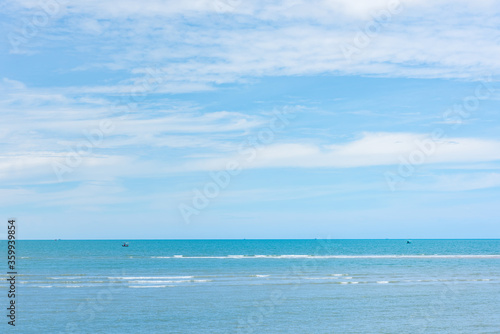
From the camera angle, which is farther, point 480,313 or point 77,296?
point 77,296

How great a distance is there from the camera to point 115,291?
41500 mm

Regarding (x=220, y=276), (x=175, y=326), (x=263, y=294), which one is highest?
(x=220, y=276)

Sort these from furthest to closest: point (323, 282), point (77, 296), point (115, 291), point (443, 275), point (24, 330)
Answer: point (443, 275) → point (323, 282) → point (115, 291) → point (77, 296) → point (24, 330)

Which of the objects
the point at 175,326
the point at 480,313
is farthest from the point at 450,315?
the point at 175,326

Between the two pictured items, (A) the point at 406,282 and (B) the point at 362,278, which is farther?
(B) the point at 362,278

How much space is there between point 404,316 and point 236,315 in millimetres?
9508

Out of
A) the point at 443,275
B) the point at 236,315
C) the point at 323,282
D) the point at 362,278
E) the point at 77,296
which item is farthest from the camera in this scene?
the point at 443,275

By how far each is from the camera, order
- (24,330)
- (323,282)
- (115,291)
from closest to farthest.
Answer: (24,330)
(115,291)
(323,282)

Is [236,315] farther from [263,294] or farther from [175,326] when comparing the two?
[263,294]

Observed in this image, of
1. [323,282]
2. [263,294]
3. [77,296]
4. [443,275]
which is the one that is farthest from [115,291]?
[443,275]

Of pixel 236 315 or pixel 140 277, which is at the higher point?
pixel 140 277

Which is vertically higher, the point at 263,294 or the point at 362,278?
the point at 362,278

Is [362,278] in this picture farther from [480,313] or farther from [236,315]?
[236,315]

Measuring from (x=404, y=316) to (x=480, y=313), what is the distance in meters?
4.89
